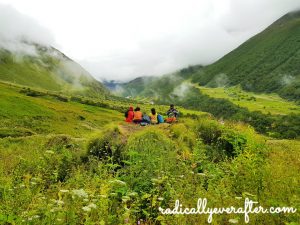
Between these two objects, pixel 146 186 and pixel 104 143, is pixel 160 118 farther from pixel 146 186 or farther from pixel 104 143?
pixel 146 186

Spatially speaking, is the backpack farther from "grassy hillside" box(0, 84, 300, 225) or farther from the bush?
the bush

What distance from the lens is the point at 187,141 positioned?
55.8 feet

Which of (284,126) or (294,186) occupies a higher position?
(294,186)

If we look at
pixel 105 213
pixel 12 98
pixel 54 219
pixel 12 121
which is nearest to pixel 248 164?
pixel 105 213

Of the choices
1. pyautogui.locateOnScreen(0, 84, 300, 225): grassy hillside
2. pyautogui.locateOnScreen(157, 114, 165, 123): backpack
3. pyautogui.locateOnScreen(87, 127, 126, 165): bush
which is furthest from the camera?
pyautogui.locateOnScreen(157, 114, 165, 123): backpack

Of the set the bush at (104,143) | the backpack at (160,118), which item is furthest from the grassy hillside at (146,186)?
the backpack at (160,118)

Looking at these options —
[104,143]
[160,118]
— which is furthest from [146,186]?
[160,118]

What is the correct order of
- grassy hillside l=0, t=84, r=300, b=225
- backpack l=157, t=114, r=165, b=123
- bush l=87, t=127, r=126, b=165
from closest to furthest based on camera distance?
1. grassy hillside l=0, t=84, r=300, b=225
2. bush l=87, t=127, r=126, b=165
3. backpack l=157, t=114, r=165, b=123

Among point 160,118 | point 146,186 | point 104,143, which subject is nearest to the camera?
point 146,186

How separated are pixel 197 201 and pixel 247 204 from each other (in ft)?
3.16

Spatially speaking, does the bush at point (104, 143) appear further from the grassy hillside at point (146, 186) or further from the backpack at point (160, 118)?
the backpack at point (160, 118)

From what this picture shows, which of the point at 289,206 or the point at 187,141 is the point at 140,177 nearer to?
the point at 289,206

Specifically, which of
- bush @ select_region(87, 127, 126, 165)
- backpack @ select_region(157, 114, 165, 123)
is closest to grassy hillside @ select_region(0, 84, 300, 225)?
bush @ select_region(87, 127, 126, 165)

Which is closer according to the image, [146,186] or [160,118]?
[146,186]
